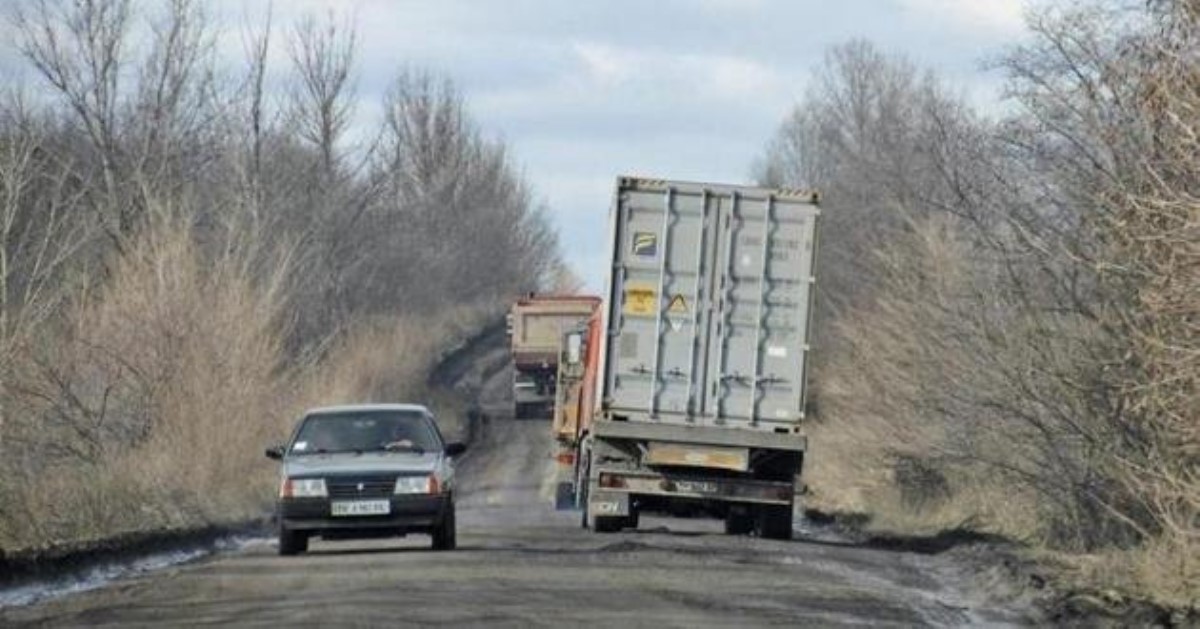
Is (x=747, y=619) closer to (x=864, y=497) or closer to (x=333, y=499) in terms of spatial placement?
(x=333, y=499)

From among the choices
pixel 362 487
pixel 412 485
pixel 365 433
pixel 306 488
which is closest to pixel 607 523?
pixel 365 433

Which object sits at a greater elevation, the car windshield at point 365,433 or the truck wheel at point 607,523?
the car windshield at point 365,433

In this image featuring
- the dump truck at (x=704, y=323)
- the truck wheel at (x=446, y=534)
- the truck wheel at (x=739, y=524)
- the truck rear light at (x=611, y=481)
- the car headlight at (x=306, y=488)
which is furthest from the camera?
the truck wheel at (x=739, y=524)

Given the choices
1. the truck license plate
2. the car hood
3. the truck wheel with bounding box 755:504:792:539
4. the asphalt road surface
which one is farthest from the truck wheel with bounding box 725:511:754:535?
the car hood

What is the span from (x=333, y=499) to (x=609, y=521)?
4.86m

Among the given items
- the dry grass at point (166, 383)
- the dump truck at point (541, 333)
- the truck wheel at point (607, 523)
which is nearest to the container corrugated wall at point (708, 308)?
the truck wheel at point (607, 523)

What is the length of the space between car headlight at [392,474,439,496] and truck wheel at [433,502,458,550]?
0.43 m

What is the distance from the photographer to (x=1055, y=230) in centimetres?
2242

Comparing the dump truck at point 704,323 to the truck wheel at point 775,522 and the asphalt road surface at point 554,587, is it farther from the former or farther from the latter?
the asphalt road surface at point 554,587

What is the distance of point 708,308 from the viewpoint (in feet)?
79.8

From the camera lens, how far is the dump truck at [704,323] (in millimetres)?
24250

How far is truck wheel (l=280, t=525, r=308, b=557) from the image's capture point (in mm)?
21938

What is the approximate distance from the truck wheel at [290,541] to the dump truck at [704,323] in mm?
3967

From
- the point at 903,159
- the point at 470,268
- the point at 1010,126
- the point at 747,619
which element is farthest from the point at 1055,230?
the point at 470,268
